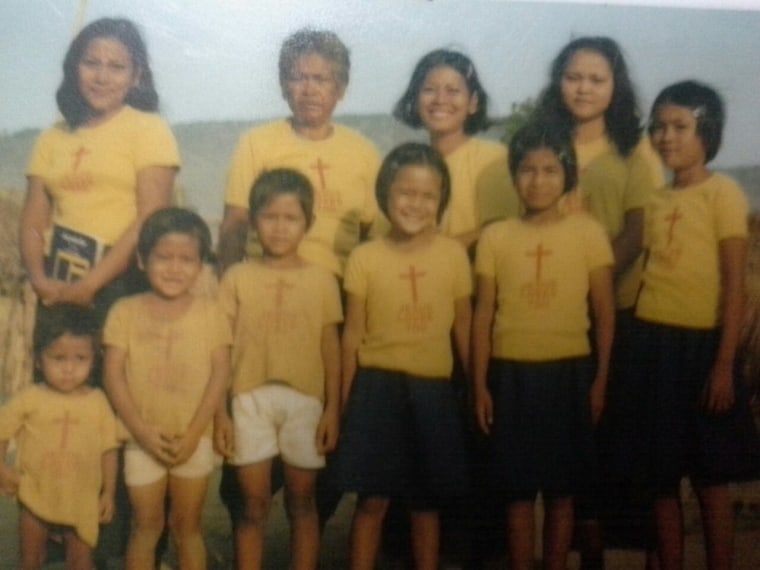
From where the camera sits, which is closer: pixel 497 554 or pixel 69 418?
pixel 69 418

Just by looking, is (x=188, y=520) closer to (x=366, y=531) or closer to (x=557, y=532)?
(x=366, y=531)

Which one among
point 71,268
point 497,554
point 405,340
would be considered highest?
point 71,268

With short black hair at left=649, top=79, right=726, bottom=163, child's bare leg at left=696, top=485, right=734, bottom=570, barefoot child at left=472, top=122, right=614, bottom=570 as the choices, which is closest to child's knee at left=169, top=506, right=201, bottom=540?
barefoot child at left=472, top=122, right=614, bottom=570

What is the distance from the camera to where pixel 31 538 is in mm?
2107

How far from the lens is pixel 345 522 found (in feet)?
7.07

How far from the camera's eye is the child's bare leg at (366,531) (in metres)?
2.14

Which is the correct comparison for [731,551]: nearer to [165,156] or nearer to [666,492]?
[666,492]

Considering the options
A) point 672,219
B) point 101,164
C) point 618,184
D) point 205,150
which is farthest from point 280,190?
point 672,219

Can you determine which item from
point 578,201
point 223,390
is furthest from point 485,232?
point 223,390

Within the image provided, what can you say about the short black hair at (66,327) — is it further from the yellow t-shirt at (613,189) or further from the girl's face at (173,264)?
the yellow t-shirt at (613,189)

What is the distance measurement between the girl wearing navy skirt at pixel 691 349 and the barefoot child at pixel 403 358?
0.42m

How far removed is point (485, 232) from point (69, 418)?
3.24ft

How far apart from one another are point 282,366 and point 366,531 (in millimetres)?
408

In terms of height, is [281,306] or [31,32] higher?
[31,32]
